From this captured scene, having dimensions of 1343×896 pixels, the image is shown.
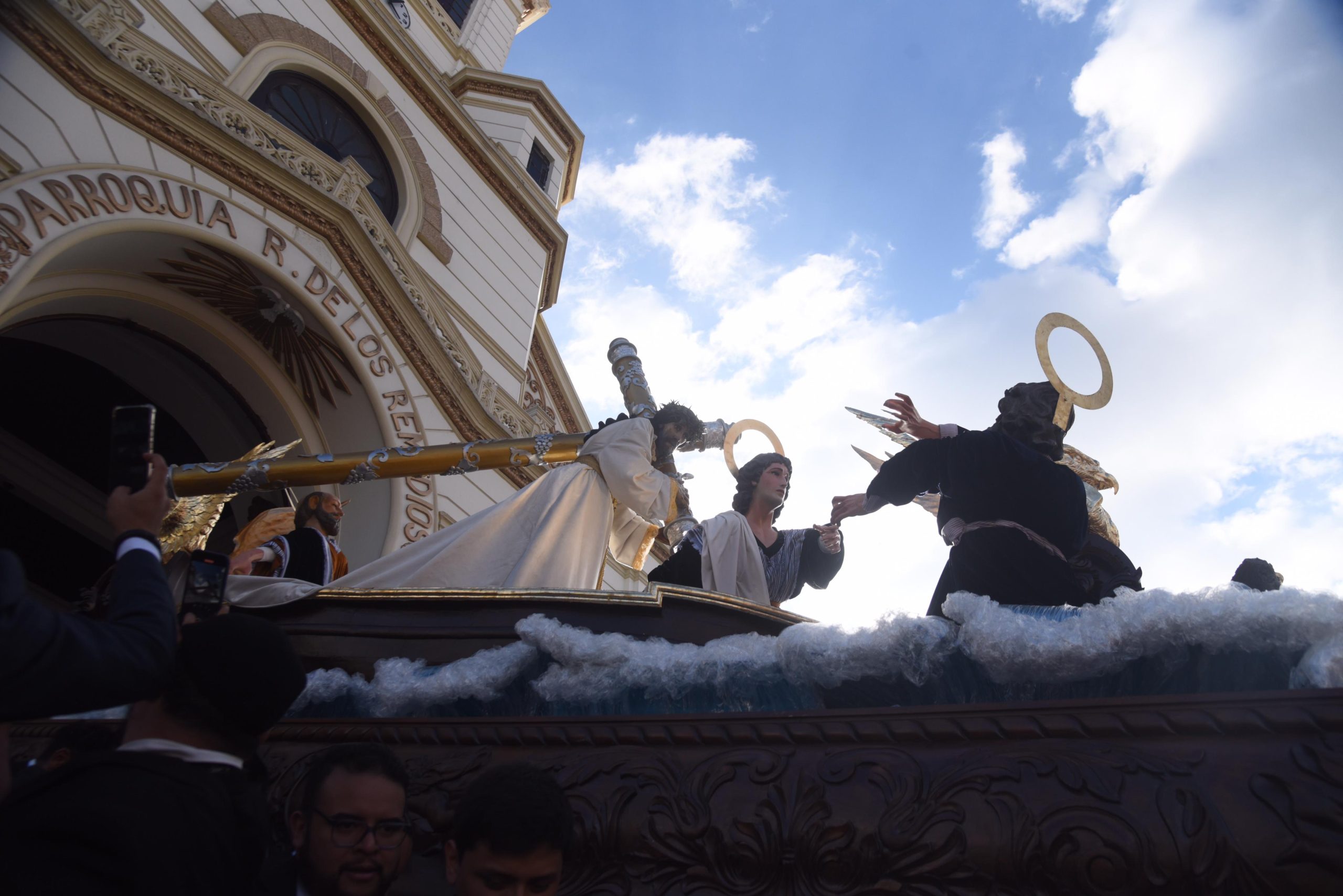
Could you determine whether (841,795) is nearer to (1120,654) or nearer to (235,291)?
(1120,654)

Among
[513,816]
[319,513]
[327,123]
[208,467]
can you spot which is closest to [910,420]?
[513,816]

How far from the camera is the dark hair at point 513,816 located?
5.56 feet

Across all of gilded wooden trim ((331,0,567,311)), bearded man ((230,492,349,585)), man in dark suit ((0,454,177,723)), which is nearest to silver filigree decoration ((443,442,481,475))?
bearded man ((230,492,349,585))

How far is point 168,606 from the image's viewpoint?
→ 1541 mm

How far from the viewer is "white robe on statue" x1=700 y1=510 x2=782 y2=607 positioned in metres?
4.27

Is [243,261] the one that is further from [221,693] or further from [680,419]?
[221,693]

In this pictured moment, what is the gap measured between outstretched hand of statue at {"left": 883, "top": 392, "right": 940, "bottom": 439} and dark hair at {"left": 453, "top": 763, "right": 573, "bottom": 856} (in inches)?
84.8

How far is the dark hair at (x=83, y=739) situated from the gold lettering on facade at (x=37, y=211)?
3.68m

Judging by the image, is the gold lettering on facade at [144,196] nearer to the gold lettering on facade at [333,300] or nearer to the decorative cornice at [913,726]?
the gold lettering on facade at [333,300]

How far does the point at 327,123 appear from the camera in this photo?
8836 millimetres

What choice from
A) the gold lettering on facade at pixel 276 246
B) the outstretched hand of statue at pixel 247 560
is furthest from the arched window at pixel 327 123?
→ the outstretched hand of statue at pixel 247 560

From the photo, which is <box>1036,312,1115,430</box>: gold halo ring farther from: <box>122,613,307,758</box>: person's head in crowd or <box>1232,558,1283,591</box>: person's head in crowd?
<box>122,613,307,758</box>: person's head in crowd

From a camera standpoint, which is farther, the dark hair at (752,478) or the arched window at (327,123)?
the arched window at (327,123)

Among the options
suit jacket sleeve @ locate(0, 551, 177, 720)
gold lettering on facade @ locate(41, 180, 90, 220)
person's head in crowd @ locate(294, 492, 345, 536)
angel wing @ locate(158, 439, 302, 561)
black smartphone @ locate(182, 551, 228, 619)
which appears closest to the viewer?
suit jacket sleeve @ locate(0, 551, 177, 720)
